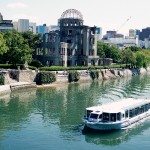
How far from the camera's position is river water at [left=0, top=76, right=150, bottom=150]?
43.2 meters

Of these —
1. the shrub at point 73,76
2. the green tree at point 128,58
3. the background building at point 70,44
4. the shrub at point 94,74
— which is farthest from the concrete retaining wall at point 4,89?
the green tree at point 128,58

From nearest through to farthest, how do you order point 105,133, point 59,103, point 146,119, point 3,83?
1. point 105,133
2. point 146,119
3. point 59,103
4. point 3,83

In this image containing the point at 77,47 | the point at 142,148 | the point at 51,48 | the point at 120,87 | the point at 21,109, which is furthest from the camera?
the point at 77,47

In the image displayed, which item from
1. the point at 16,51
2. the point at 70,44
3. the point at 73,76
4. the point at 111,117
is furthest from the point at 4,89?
the point at 70,44

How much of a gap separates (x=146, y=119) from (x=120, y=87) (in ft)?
130

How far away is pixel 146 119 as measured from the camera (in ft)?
184

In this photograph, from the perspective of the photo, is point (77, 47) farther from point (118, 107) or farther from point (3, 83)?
point (118, 107)

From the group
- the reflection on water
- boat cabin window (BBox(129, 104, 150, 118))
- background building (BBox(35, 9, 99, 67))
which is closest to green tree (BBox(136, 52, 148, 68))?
background building (BBox(35, 9, 99, 67))

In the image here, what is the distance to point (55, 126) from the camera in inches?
2003

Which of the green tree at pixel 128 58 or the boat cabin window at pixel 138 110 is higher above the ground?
the green tree at pixel 128 58

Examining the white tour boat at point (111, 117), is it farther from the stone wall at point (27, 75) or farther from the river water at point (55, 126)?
the stone wall at point (27, 75)

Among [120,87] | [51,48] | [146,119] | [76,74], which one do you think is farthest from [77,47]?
[146,119]

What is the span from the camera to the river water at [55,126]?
Answer: 142 ft

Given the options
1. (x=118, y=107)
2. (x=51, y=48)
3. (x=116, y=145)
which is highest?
(x=51, y=48)
